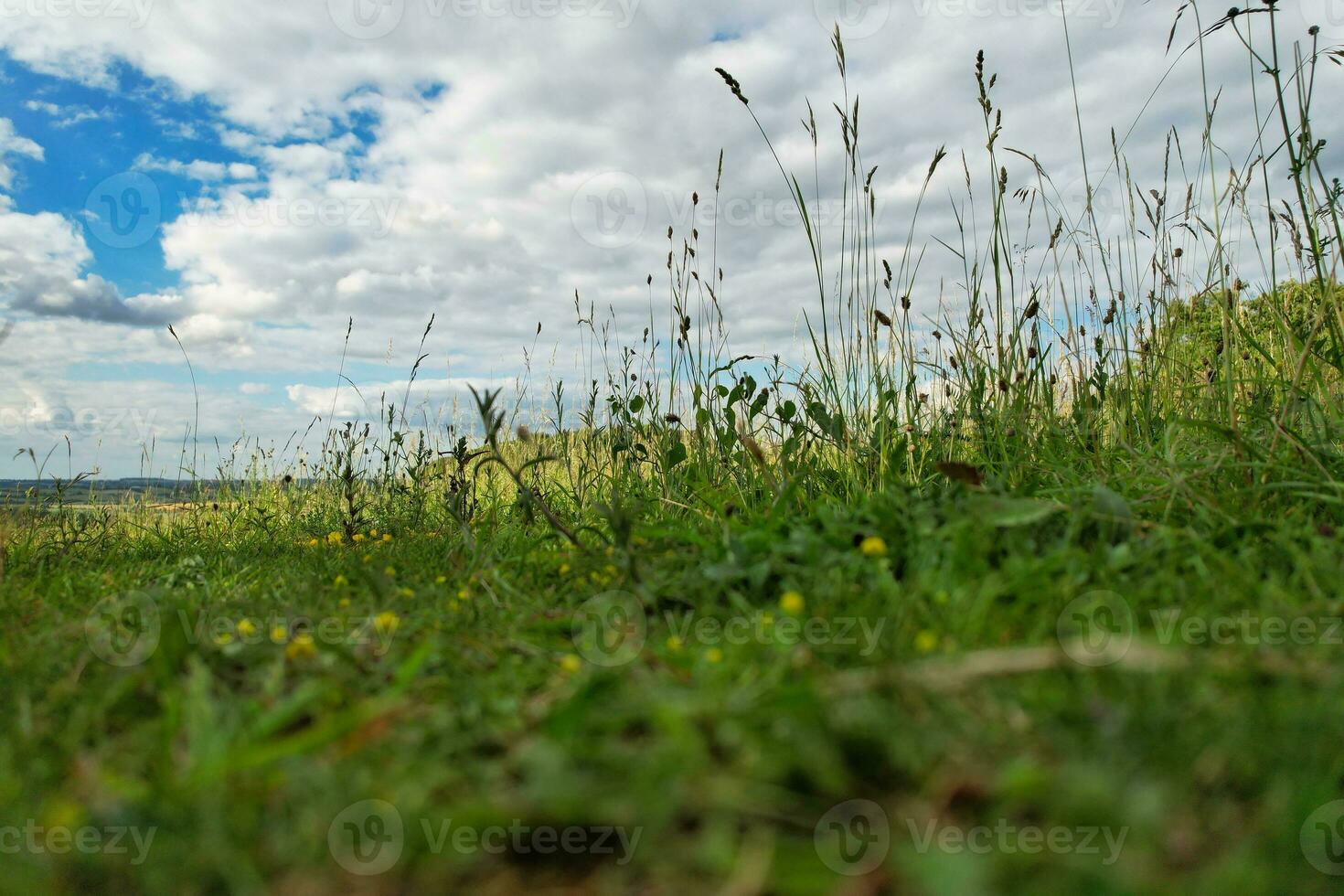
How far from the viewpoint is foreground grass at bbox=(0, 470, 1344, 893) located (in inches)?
29.6

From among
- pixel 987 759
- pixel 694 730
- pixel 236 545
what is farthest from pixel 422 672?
pixel 236 545

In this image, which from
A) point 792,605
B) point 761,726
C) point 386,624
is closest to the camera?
point 761,726

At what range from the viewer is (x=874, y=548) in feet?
4.97

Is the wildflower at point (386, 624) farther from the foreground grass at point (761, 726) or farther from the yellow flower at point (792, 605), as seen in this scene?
the yellow flower at point (792, 605)

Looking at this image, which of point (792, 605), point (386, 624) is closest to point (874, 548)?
point (792, 605)

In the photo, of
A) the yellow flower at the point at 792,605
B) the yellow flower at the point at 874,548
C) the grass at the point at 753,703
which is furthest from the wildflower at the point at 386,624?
the yellow flower at the point at 874,548

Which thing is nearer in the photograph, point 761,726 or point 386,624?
point 761,726

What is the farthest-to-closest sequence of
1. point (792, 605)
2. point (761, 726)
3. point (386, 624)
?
1. point (386, 624)
2. point (792, 605)
3. point (761, 726)

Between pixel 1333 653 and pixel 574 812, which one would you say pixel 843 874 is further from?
pixel 1333 653

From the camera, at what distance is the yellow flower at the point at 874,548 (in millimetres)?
1517

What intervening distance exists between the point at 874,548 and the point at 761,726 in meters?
0.67

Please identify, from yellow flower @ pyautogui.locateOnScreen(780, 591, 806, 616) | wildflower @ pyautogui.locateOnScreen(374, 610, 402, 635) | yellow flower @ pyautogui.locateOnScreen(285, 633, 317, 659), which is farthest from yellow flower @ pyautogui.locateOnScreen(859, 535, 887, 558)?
yellow flower @ pyautogui.locateOnScreen(285, 633, 317, 659)

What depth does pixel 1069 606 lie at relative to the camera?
1275 mm

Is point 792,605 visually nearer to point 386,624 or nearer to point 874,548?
point 874,548
